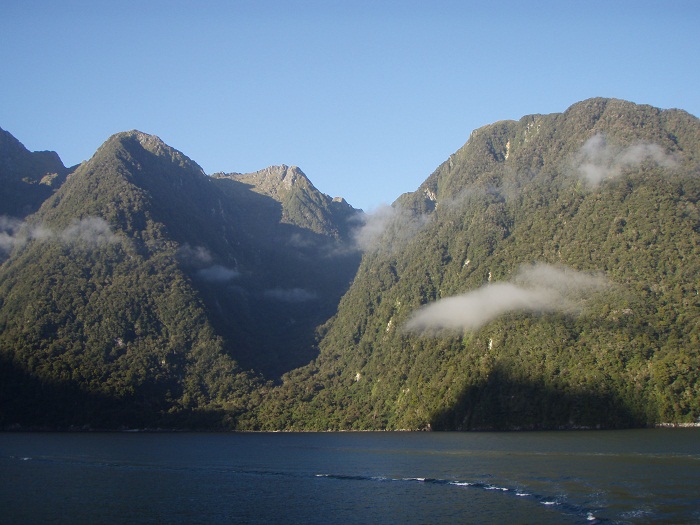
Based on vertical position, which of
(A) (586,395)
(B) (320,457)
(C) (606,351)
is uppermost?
(C) (606,351)

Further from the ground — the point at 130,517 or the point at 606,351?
the point at 606,351

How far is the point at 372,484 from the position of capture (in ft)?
292

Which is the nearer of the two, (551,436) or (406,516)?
(406,516)

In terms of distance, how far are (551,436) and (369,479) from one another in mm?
80554

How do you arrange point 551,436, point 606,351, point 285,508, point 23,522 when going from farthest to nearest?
point 606,351, point 551,436, point 285,508, point 23,522

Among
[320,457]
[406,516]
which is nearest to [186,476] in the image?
[320,457]

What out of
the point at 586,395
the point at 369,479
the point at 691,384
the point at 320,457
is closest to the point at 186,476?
the point at 369,479

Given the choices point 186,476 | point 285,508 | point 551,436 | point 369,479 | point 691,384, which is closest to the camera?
point 285,508

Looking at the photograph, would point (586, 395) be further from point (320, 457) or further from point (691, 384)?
point (320, 457)

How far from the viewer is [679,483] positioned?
76875mm

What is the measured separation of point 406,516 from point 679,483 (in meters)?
33.1

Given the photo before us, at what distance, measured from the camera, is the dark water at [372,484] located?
6700cm

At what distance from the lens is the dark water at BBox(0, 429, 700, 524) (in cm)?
6700

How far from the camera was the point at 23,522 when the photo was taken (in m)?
65.7
